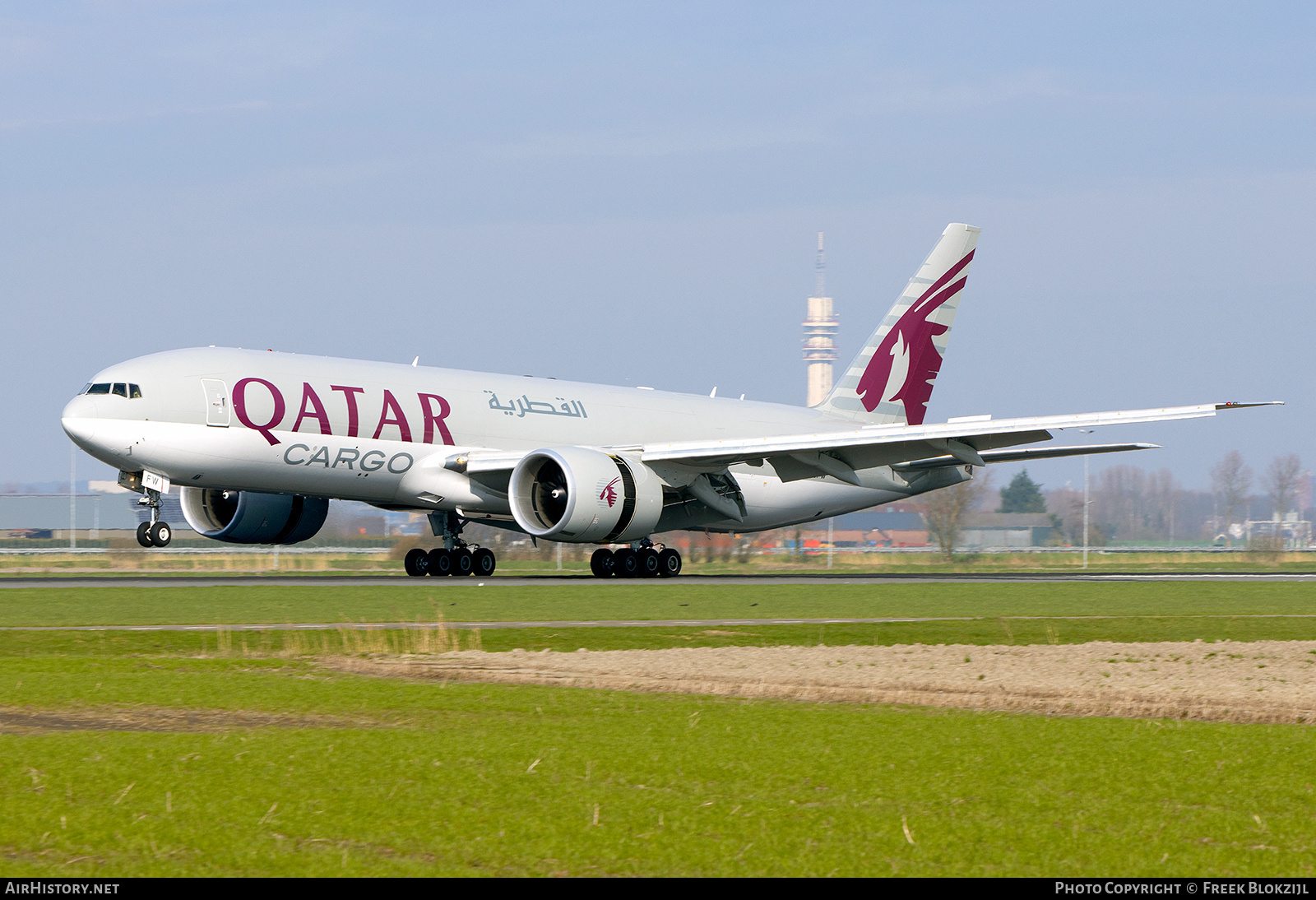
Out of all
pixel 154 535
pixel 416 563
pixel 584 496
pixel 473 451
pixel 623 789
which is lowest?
pixel 623 789

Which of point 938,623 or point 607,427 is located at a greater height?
point 607,427

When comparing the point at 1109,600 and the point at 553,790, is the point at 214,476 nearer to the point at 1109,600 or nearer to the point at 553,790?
the point at 1109,600

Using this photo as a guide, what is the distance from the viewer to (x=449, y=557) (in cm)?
4028

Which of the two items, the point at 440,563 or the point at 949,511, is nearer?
the point at 440,563

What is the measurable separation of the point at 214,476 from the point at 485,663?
62.9ft

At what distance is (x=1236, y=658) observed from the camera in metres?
18.3

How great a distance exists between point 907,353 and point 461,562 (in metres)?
16.4

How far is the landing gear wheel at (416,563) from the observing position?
40.0 metres

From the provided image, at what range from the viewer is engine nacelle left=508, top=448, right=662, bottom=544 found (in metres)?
34.9

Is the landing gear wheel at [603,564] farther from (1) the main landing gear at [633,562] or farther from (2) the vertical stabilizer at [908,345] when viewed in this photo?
(2) the vertical stabilizer at [908,345]

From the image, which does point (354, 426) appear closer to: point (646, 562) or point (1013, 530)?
point (646, 562)

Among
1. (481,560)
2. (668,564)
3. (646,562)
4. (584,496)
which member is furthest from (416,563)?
(584,496)

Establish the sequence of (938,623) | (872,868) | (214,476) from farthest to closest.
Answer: (214,476) → (938,623) → (872,868)

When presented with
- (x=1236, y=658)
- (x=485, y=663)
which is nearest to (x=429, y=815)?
(x=485, y=663)
